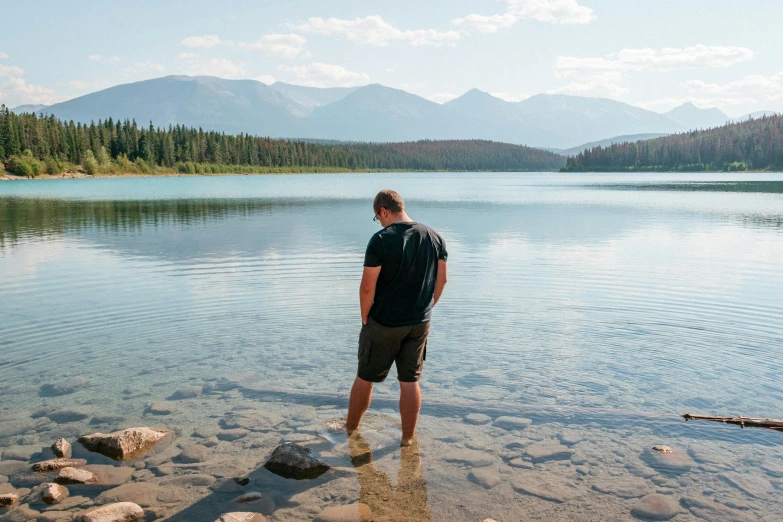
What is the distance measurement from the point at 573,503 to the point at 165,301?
12.4m

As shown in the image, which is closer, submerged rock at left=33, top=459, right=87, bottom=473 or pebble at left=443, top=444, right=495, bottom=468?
submerged rock at left=33, top=459, right=87, bottom=473

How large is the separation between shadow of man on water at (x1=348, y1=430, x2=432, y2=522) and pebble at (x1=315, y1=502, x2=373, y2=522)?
0.04 metres

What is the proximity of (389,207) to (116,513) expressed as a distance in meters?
3.90

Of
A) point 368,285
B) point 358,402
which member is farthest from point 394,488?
point 368,285

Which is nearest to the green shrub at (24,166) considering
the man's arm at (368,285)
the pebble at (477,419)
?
the pebble at (477,419)

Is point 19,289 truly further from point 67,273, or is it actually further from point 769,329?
point 769,329

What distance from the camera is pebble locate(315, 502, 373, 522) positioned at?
6160 millimetres

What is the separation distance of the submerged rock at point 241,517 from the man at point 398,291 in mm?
1925

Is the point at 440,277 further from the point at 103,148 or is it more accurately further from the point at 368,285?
the point at 103,148

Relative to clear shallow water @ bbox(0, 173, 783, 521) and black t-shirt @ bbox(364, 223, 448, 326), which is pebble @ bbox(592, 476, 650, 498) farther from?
black t-shirt @ bbox(364, 223, 448, 326)

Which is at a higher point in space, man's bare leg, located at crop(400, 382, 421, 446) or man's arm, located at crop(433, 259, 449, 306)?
man's arm, located at crop(433, 259, 449, 306)

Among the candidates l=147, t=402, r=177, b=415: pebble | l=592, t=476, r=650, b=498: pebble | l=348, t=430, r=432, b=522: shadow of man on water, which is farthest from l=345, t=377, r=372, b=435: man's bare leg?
l=592, t=476, r=650, b=498: pebble

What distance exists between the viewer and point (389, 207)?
694 centimetres

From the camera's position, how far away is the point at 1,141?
5118 inches
